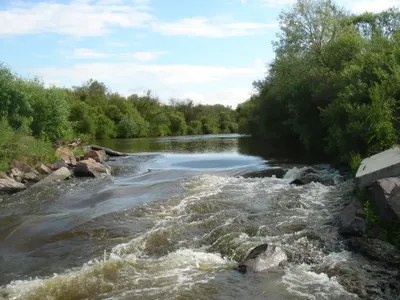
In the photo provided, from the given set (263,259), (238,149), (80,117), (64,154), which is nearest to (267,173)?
(263,259)

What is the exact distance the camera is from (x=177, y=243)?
988cm

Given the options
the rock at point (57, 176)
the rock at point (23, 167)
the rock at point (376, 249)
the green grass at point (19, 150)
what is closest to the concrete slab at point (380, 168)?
Result: the rock at point (376, 249)

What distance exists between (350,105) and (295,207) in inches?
291

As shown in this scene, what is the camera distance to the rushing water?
745cm

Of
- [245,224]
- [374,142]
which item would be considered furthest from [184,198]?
[374,142]

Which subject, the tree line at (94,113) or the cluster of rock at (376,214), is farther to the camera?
the tree line at (94,113)

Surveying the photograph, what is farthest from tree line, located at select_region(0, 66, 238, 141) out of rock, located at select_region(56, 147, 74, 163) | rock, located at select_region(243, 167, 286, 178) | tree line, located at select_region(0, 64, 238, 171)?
rock, located at select_region(243, 167, 286, 178)

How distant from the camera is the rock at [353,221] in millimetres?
9461

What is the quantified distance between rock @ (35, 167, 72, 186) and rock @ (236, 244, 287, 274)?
13.8 metres

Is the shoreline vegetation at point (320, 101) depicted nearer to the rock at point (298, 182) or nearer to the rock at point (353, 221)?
the rock at point (353, 221)

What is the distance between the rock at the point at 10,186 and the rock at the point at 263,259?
1304 centimetres

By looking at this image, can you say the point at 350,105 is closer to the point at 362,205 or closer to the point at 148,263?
the point at 362,205

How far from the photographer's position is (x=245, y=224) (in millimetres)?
11039

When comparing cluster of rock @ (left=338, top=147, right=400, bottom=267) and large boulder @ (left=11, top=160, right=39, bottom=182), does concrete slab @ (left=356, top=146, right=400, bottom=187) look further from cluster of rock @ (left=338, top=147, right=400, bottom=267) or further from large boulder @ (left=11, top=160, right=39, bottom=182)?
large boulder @ (left=11, top=160, right=39, bottom=182)
